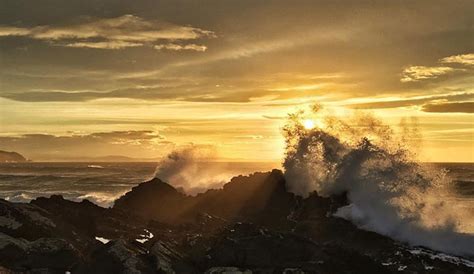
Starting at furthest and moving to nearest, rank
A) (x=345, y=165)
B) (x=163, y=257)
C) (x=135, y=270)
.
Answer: (x=345, y=165)
(x=163, y=257)
(x=135, y=270)

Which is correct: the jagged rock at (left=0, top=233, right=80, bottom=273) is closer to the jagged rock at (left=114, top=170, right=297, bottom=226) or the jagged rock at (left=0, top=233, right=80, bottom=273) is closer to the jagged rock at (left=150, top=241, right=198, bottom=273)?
the jagged rock at (left=150, top=241, right=198, bottom=273)

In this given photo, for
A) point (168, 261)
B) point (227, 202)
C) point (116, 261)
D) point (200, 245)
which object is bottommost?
point (227, 202)

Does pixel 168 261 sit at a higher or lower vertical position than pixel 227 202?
higher

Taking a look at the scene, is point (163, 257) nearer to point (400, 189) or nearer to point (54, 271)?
point (54, 271)

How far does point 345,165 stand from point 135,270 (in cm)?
1772

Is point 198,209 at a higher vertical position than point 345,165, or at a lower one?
lower

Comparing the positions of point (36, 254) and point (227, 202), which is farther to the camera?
point (227, 202)

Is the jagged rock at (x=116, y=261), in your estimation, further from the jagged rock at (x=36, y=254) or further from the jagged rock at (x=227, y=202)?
the jagged rock at (x=227, y=202)

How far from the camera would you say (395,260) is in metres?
20.8

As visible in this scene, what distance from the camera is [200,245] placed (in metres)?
20.5

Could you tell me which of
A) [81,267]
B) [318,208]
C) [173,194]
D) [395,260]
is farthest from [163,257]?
[173,194]

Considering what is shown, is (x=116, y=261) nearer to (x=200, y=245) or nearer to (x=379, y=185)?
(x=200, y=245)

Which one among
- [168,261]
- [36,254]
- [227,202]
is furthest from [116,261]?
[227,202]

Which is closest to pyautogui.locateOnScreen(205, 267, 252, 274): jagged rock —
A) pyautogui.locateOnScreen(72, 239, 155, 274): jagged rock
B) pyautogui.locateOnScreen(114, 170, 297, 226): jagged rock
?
pyautogui.locateOnScreen(72, 239, 155, 274): jagged rock
